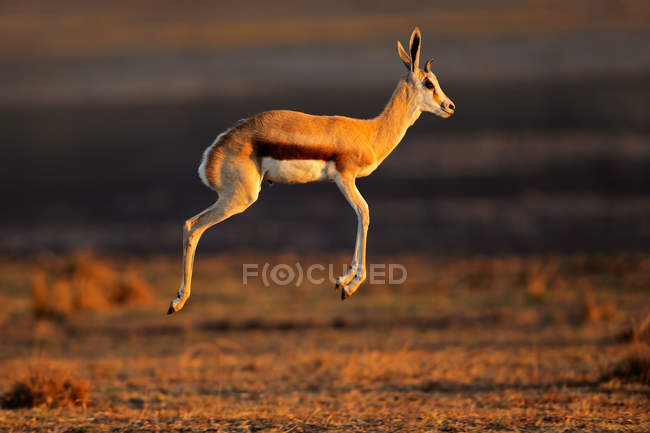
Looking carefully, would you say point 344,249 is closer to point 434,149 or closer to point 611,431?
A: point 434,149

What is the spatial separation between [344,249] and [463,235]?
6.73 metres

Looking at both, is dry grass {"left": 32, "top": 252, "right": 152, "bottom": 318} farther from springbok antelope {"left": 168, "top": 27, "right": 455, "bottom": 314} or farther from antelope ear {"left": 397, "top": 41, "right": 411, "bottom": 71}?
antelope ear {"left": 397, "top": 41, "right": 411, "bottom": 71}

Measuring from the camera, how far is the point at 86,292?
1357 inches

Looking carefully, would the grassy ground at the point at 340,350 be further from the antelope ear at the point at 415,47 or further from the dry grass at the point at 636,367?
the antelope ear at the point at 415,47

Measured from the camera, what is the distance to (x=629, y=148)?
228ft

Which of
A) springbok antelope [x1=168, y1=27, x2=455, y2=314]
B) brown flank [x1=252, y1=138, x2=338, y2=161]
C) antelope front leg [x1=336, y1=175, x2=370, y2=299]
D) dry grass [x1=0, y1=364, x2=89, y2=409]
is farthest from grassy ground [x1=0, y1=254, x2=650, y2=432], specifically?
brown flank [x1=252, y1=138, x2=338, y2=161]

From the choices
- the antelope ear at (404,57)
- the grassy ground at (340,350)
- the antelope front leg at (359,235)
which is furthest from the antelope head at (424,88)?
the grassy ground at (340,350)

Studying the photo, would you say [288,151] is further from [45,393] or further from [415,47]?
[45,393]

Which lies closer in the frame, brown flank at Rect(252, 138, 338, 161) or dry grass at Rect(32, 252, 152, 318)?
brown flank at Rect(252, 138, 338, 161)

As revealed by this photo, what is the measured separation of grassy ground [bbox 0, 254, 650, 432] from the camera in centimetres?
1645

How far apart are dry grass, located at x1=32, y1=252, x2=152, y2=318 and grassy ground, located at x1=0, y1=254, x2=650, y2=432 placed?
0.12 m

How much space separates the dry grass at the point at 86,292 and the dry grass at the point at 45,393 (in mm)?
15366

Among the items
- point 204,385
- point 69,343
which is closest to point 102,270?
point 69,343

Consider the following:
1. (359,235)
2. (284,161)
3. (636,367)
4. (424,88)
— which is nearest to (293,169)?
(284,161)
